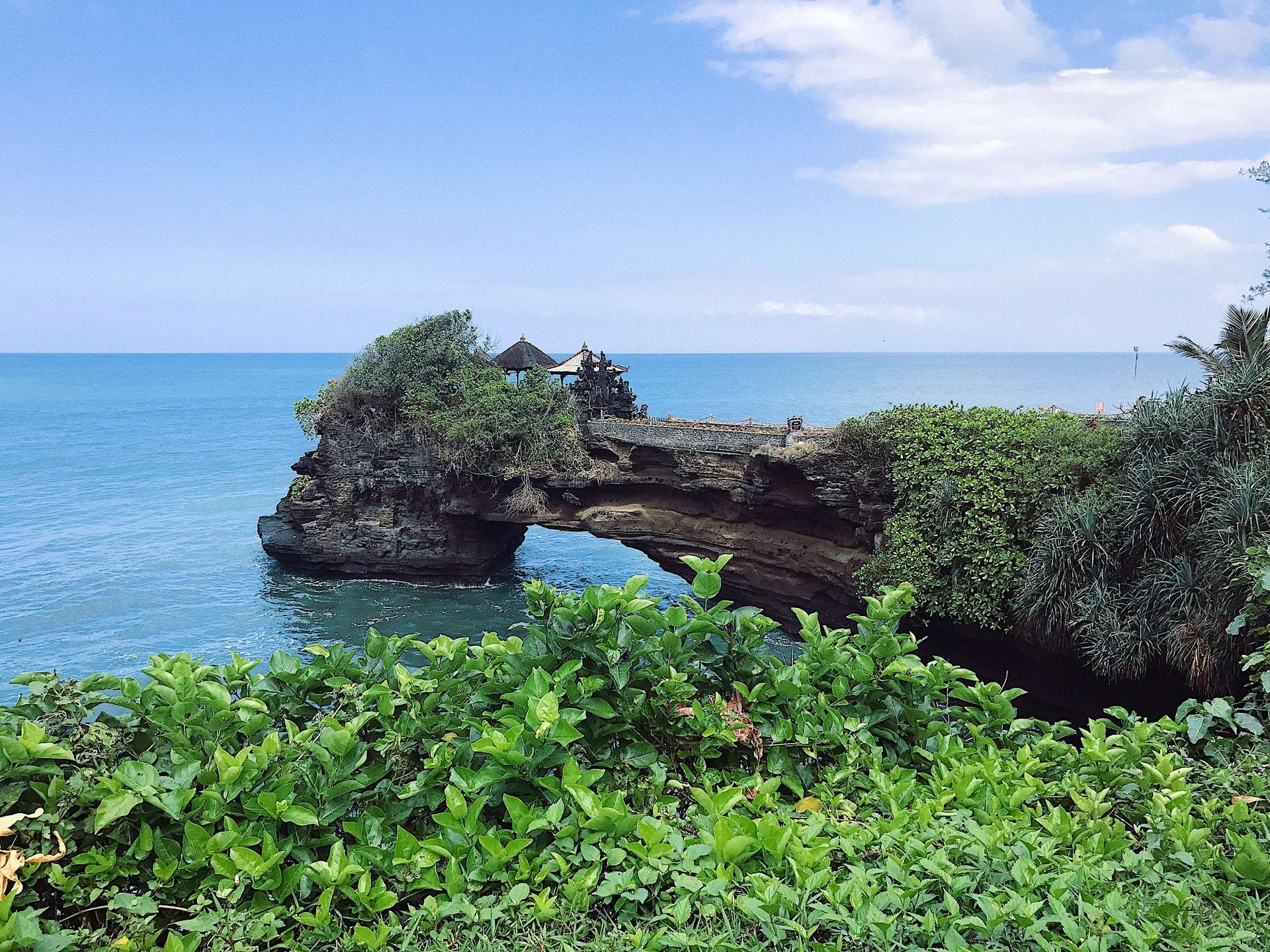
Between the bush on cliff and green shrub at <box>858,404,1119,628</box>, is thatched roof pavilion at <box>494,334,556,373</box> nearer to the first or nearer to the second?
green shrub at <box>858,404,1119,628</box>

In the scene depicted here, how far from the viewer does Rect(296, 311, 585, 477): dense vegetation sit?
20438 millimetres

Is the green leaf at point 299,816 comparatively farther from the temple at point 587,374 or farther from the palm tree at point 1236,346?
the temple at point 587,374

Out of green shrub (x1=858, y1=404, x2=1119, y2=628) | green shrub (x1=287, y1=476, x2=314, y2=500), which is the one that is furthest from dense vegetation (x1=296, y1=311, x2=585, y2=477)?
green shrub (x1=858, y1=404, x2=1119, y2=628)

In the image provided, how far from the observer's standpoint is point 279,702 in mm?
2932

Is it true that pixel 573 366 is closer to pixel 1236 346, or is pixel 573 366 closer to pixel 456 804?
pixel 1236 346

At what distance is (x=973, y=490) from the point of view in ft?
43.5

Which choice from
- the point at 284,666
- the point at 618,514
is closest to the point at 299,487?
the point at 618,514

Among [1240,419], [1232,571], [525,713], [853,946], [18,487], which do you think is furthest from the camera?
[18,487]

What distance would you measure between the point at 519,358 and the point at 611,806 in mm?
20087

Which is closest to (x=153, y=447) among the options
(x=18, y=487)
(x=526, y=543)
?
(x=18, y=487)

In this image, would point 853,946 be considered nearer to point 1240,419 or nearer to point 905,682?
point 905,682

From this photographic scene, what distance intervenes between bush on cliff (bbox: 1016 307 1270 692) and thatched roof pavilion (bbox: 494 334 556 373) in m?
14.0

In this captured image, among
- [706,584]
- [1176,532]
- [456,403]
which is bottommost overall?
[1176,532]

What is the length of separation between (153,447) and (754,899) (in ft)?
204
